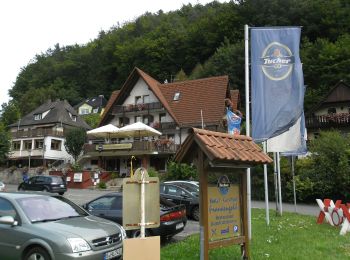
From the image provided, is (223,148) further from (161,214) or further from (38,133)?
(38,133)

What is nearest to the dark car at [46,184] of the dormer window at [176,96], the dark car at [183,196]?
the dark car at [183,196]

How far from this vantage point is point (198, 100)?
48.2 metres

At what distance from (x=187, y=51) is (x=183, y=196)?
64300 mm

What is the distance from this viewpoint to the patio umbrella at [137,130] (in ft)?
133

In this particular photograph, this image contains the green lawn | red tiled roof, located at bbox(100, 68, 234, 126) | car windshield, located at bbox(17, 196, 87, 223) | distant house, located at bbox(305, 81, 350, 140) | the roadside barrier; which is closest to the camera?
car windshield, located at bbox(17, 196, 87, 223)

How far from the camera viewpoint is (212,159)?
282 inches

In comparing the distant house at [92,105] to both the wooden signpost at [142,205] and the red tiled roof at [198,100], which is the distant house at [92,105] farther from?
the wooden signpost at [142,205]

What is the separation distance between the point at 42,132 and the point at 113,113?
49.9 feet

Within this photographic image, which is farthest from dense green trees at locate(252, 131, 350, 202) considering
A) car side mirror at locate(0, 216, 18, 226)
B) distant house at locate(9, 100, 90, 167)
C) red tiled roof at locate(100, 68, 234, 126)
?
distant house at locate(9, 100, 90, 167)

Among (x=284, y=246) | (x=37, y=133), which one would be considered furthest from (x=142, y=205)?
(x=37, y=133)

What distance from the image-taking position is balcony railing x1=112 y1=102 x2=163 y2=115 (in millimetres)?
49000

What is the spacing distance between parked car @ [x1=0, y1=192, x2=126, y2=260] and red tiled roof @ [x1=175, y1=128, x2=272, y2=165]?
214 centimetres

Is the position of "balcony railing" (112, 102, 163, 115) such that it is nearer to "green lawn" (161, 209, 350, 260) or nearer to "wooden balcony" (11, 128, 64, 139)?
"wooden balcony" (11, 128, 64, 139)

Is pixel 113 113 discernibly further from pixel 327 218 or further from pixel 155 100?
pixel 327 218
